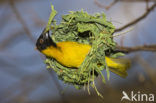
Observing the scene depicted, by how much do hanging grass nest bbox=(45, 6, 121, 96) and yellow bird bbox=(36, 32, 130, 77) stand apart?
6 cm

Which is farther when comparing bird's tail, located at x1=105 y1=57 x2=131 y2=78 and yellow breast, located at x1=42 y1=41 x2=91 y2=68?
bird's tail, located at x1=105 y1=57 x2=131 y2=78

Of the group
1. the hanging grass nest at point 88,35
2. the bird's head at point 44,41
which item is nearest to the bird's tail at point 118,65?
the hanging grass nest at point 88,35

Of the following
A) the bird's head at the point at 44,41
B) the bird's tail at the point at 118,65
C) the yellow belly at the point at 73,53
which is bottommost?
the bird's tail at the point at 118,65

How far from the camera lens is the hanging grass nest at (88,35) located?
→ 5.44 feet

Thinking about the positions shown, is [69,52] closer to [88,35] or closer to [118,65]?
[88,35]

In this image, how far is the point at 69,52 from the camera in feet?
5.88

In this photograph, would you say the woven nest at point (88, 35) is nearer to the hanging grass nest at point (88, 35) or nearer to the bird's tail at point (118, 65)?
the hanging grass nest at point (88, 35)

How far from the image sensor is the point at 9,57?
413 centimetres

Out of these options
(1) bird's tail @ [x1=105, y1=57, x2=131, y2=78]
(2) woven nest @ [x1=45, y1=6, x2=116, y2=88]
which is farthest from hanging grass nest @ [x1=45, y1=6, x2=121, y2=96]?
(1) bird's tail @ [x1=105, y1=57, x2=131, y2=78]

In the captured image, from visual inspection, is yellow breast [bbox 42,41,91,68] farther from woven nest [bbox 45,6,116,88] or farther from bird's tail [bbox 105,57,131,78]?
bird's tail [bbox 105,57,131,78]

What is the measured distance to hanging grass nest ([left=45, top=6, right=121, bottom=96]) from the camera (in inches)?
65.3

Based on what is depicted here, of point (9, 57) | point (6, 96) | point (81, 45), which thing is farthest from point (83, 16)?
point (6, 96)

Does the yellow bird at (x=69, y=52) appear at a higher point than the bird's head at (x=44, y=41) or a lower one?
lower

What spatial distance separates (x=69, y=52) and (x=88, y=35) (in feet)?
0.75
